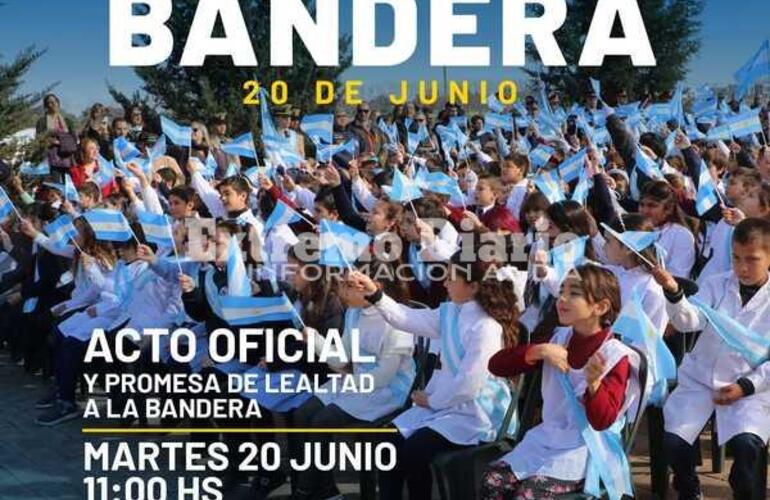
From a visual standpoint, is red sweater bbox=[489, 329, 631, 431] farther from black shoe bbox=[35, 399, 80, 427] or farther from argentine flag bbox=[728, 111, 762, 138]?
argentine flag bbox=[728, 111, 762, 138]

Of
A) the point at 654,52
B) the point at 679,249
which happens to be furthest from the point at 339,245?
the point at 654,52

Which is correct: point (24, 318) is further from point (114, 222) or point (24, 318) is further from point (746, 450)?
point (746, 450)

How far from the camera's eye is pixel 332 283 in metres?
5.06

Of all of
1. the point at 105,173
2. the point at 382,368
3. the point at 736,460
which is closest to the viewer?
the point at 736,460

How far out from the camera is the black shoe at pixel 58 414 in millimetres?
6473

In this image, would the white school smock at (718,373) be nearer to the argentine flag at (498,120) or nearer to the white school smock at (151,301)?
the white school smock at (151,301)

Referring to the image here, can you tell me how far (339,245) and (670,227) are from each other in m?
2.14

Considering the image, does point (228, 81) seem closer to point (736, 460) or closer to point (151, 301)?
point (151, 301)

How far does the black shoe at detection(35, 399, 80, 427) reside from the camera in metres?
6.47

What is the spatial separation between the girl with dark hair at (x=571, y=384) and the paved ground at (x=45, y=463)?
1.34m

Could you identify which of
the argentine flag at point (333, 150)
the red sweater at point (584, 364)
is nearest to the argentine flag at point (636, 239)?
the red sweater at point (584, 364)

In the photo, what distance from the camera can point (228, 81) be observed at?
65.7ft

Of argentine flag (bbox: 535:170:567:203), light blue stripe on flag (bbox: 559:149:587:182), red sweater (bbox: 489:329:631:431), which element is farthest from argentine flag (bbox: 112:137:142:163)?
red sweater (bbox: 489:329:631:431)

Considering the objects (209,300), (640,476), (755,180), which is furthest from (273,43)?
(640,476)
